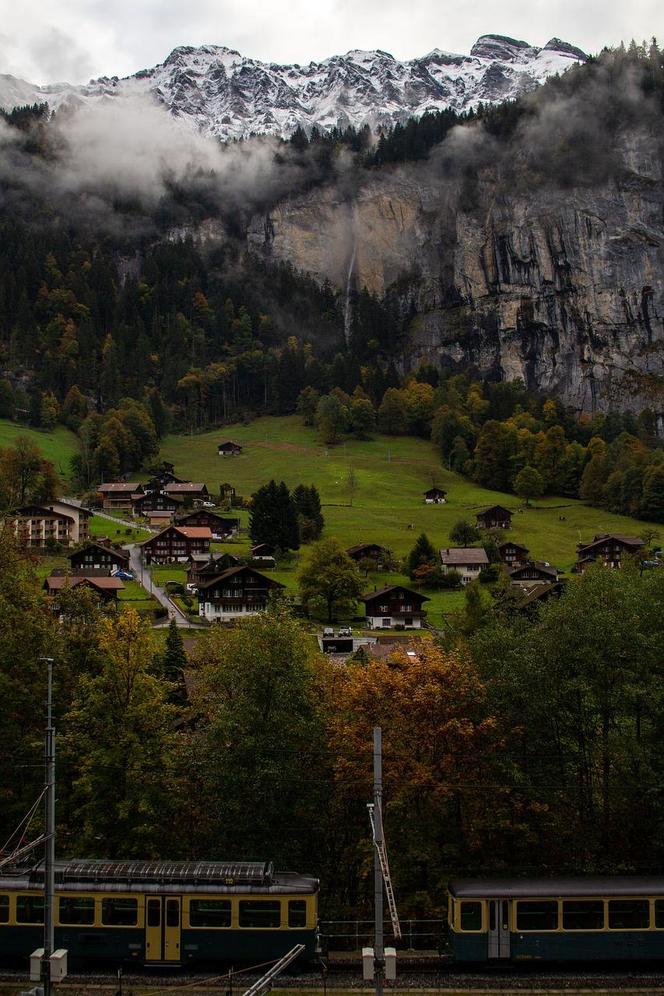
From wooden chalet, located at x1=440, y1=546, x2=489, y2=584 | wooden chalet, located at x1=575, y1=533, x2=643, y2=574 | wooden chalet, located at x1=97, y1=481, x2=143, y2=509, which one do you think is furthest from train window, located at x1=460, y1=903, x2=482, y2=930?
wooden chalet, located at x1=97, y1=481, x2=143, y2=509

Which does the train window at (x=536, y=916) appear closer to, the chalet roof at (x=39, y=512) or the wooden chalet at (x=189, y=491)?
the chalet roof at (x=39, y=512)

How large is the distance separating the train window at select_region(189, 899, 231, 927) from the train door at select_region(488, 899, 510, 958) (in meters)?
6.75

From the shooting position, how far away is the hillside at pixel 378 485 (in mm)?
99625

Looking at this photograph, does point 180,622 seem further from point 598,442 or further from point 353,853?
point 598,442

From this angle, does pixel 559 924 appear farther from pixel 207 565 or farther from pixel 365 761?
pixel 207 565

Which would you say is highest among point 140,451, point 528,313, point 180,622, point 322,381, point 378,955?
point 528,313

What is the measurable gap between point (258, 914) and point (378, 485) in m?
102

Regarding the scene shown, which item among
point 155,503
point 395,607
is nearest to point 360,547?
point 395,607

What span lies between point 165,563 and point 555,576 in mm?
40464

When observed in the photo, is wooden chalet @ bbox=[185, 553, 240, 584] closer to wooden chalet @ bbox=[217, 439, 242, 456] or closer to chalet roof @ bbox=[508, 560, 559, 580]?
chalet roof @ bbox=[508, 560, 559, 580]

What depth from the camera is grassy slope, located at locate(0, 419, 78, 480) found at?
132125 mm

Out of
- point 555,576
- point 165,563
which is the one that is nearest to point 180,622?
point 165,563

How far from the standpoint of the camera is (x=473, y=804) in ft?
83.3

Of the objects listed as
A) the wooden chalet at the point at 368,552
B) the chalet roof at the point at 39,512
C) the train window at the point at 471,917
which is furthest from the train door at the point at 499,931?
the chalet roof at the point at 39,512
